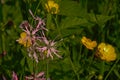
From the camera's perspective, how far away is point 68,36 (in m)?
2.18

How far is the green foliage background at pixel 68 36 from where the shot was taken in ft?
6.29

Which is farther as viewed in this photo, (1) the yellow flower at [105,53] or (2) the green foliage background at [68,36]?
(2) the green foliage background at [68,36]

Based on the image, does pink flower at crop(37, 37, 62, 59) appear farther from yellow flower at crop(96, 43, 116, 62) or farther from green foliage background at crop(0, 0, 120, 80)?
yellow flower at crop(96, 43, 116, 62)

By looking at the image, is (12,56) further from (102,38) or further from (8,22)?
(102,38)

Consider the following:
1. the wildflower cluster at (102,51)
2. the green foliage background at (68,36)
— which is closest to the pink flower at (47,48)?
the green foliage background at (68,36)

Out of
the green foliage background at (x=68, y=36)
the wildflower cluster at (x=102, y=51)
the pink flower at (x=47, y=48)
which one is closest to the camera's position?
the pink flower at (x=47, y=48)

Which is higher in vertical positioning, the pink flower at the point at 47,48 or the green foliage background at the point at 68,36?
the pink flower at the point at 47,48

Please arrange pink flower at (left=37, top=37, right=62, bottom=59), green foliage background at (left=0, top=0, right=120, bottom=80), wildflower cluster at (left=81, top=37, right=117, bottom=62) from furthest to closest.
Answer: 1. green foliage background at (left=0, top=0, right=120, bottom=80)
2. wildflower cluster at (left=81, top=37, right=117, bottom=62)
3. pink flower at (left=37, top=37, right=62, bottom=59)

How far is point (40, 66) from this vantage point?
1897mm

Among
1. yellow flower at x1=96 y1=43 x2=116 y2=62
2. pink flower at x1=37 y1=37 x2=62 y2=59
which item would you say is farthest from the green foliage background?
pink flower at x1=37 y1=37 x2=62 y2=59

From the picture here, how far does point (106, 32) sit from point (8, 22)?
636 millimetres

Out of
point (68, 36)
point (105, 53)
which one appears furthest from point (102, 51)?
point (68, 36)

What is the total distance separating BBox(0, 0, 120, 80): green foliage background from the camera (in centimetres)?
192

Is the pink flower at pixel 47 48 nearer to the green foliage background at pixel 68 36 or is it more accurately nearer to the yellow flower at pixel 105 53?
the green foliage background at pixel 68 36
